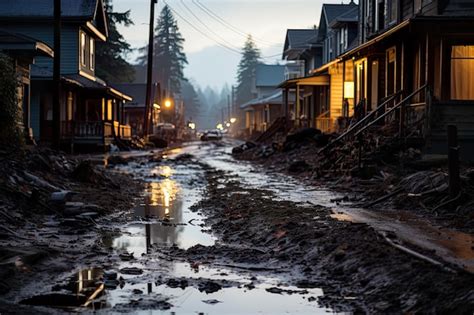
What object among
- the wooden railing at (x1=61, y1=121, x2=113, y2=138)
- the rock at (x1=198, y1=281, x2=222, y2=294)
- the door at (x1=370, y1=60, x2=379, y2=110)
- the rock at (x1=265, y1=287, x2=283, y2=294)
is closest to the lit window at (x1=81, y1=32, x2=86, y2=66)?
the wooden railing at (x1=61, y1=121, x2=113, y2=138)

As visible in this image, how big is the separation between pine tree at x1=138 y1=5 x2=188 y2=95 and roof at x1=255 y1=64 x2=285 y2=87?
132 ft

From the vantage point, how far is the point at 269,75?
104375mm

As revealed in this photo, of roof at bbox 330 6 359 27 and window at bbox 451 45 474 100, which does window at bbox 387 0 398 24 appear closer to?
window at bbox 451 45 474 100

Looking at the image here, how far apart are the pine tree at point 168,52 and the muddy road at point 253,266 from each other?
12852 centimetres

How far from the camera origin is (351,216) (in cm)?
1390

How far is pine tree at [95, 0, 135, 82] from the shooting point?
7450 centimetres

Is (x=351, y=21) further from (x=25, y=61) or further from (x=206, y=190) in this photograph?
(x=206, y=190)

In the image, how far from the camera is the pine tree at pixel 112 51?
74500 mm

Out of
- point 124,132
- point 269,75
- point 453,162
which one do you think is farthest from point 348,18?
point 269,75

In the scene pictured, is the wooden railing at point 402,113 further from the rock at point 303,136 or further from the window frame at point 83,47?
the window frame at point 83,47

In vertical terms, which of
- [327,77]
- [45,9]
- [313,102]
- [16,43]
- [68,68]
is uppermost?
[45,9]

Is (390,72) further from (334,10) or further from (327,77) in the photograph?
(334,10)

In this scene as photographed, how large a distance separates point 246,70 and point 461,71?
458ft

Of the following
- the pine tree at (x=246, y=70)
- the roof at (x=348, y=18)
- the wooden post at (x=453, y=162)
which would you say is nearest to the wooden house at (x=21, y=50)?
the wooden post at (x=453, y=162)
